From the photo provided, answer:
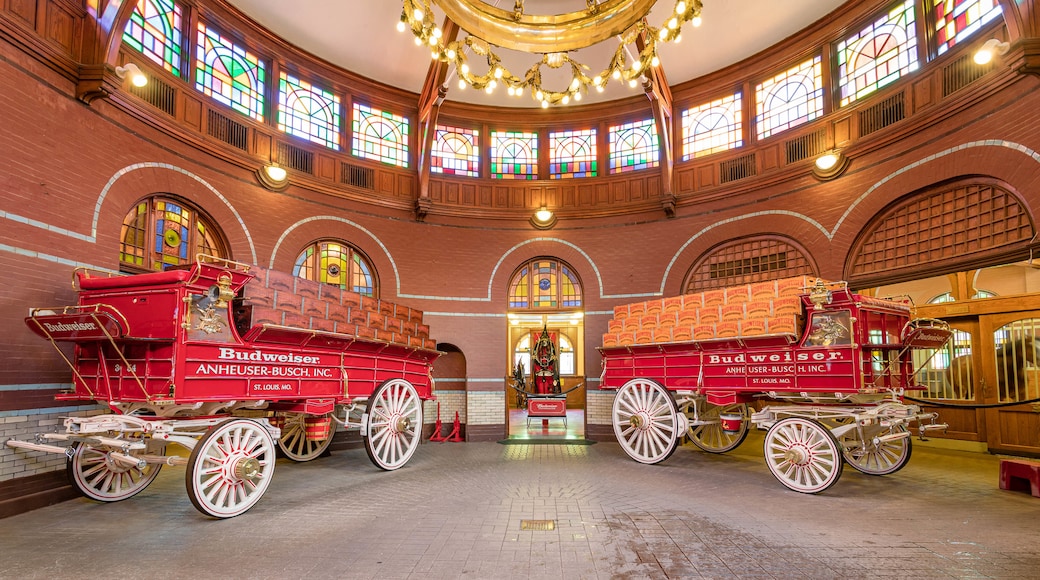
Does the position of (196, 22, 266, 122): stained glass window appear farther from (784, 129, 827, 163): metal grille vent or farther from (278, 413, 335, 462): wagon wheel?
(784, 129, 827, 163): metal grille vent

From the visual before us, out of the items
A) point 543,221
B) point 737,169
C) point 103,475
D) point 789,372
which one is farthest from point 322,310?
point 737,169

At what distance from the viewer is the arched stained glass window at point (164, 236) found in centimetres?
819

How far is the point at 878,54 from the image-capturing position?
33.2ft

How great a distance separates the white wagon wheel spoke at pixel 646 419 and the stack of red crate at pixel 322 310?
3.76 m

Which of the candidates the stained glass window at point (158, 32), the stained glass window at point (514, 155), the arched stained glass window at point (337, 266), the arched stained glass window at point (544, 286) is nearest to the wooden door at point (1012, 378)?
the arched stained glass window at point (544, 286)

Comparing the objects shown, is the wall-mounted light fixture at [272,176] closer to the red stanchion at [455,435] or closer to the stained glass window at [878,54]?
the red stanchion at [455,435]

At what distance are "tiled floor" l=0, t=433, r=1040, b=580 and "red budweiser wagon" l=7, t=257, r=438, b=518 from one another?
504 millimetres

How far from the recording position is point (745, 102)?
12.2 meters

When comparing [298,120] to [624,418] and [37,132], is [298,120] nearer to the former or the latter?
[37,132]

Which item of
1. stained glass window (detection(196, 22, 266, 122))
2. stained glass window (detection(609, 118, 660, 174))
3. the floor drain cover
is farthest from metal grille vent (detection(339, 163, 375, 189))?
the floor drain cover

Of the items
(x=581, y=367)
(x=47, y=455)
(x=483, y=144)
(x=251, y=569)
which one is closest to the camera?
(x=251, y=569)

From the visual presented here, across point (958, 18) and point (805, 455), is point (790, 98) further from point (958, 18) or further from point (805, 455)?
point (805, 455)

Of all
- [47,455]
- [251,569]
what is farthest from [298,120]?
[251,569]

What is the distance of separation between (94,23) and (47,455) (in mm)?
5509
